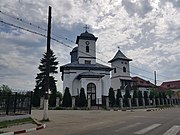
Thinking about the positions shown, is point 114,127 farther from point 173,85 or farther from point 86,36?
point 173,85

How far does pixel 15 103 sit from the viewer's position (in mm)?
15312

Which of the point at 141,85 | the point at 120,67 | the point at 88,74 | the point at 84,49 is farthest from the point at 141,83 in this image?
the point at 88,74

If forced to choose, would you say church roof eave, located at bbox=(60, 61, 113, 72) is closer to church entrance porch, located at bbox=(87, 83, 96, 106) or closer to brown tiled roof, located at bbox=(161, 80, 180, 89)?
church entrance porch, located at bbox=(87, 83, 96, 106)

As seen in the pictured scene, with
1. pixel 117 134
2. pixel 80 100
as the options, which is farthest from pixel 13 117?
pixel 80 100

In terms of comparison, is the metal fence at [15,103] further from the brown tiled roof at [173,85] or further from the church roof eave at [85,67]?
the brown tiled roof at [173,85]

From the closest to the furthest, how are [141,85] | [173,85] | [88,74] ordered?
[88,74]
[141,85]
[173,85]

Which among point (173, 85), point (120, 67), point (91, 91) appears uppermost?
point (120, 67)

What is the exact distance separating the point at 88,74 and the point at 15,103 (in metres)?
27.6

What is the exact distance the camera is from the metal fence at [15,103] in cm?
1420

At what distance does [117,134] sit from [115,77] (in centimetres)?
4899

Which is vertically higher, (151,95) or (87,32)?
(87,32)

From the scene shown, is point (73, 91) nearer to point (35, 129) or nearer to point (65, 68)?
point (65, 68)

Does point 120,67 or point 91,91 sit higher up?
point 120,67

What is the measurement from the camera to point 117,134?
9141 mm
